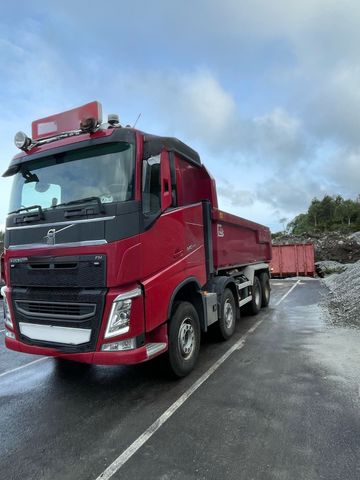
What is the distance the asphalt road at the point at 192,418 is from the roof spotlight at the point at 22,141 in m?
3.28

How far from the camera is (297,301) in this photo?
12609 millimetres

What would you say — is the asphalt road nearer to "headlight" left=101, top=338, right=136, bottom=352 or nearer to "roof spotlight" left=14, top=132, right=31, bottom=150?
"headlight" left=101, top=338, right=136, bottom=352

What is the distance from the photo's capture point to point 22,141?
4754 millimetres

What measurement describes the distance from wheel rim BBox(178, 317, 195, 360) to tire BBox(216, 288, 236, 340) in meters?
1.47

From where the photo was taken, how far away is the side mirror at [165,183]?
14.5 feet

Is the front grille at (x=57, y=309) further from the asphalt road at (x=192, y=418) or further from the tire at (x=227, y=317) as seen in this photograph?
the tire at (x=227, y=317)

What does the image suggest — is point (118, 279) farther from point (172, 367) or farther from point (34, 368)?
point (34, 368)

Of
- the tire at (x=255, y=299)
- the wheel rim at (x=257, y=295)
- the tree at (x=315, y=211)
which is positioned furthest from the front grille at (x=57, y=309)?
the tree at (x=315, y=211)

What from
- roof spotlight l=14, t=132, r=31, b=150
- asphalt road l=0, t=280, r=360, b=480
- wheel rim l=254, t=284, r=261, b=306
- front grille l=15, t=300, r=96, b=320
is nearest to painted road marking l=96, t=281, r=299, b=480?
asphalt road l=0, t=280, r=360, b=480

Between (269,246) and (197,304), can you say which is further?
(269,246)

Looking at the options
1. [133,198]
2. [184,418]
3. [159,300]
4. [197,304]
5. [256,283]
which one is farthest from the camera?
[256,283]

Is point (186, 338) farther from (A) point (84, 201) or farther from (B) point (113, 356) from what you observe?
(A) point (84, 201)

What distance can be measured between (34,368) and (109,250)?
3.10 m

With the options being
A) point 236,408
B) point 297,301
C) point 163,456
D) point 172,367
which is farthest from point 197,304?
point 297,301
